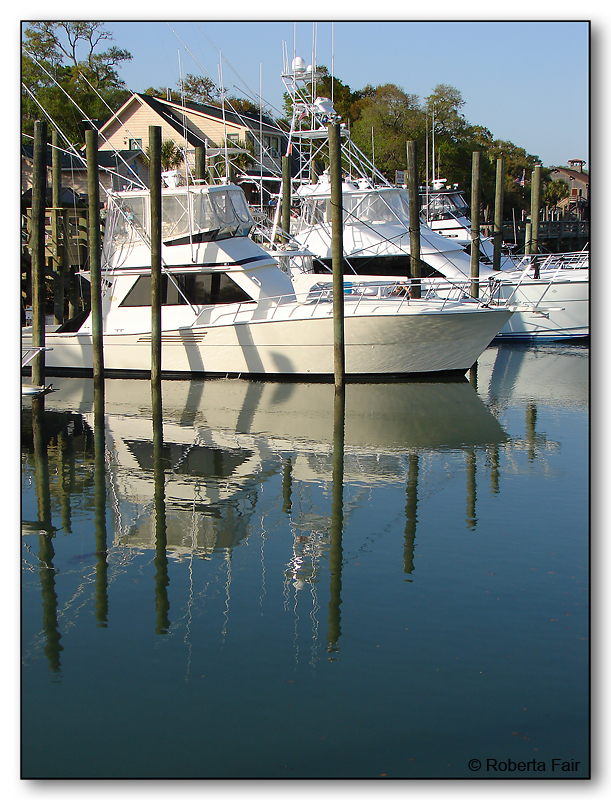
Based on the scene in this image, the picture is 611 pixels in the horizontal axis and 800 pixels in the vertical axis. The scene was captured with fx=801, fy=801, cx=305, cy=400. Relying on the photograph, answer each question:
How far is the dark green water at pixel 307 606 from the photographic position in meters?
5.04

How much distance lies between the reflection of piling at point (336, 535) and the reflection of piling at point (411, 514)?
0.66 meters

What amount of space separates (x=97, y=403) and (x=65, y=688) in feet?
38.2

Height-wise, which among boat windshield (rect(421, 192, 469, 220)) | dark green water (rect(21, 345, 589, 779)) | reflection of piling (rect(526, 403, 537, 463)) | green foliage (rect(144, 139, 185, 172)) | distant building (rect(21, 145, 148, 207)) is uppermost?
green foliage (rect(144, 139, 185, 172))

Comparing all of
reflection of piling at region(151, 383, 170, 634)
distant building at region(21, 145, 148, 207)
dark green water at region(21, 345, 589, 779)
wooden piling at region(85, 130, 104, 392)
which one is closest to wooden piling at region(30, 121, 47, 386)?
wooden piling at region(85, 130, 104, 392)

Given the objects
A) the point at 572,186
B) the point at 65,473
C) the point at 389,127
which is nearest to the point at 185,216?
the point at 65,473

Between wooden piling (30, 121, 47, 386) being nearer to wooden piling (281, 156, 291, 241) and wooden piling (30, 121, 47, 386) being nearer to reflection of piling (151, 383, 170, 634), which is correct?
reflection of piling (151, 383, 170, 634)

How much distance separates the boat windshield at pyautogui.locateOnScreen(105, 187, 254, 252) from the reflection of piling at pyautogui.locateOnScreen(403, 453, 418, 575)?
9.50m

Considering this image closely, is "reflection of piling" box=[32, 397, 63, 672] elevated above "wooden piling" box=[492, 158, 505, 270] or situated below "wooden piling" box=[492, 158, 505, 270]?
below

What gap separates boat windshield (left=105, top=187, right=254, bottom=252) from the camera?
19156 millimetres

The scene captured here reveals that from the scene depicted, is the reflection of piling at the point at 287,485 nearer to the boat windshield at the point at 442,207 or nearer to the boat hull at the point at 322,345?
the boat hull at the point at 322,345

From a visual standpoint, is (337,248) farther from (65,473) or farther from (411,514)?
(411,514)

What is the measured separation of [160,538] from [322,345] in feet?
33.0
